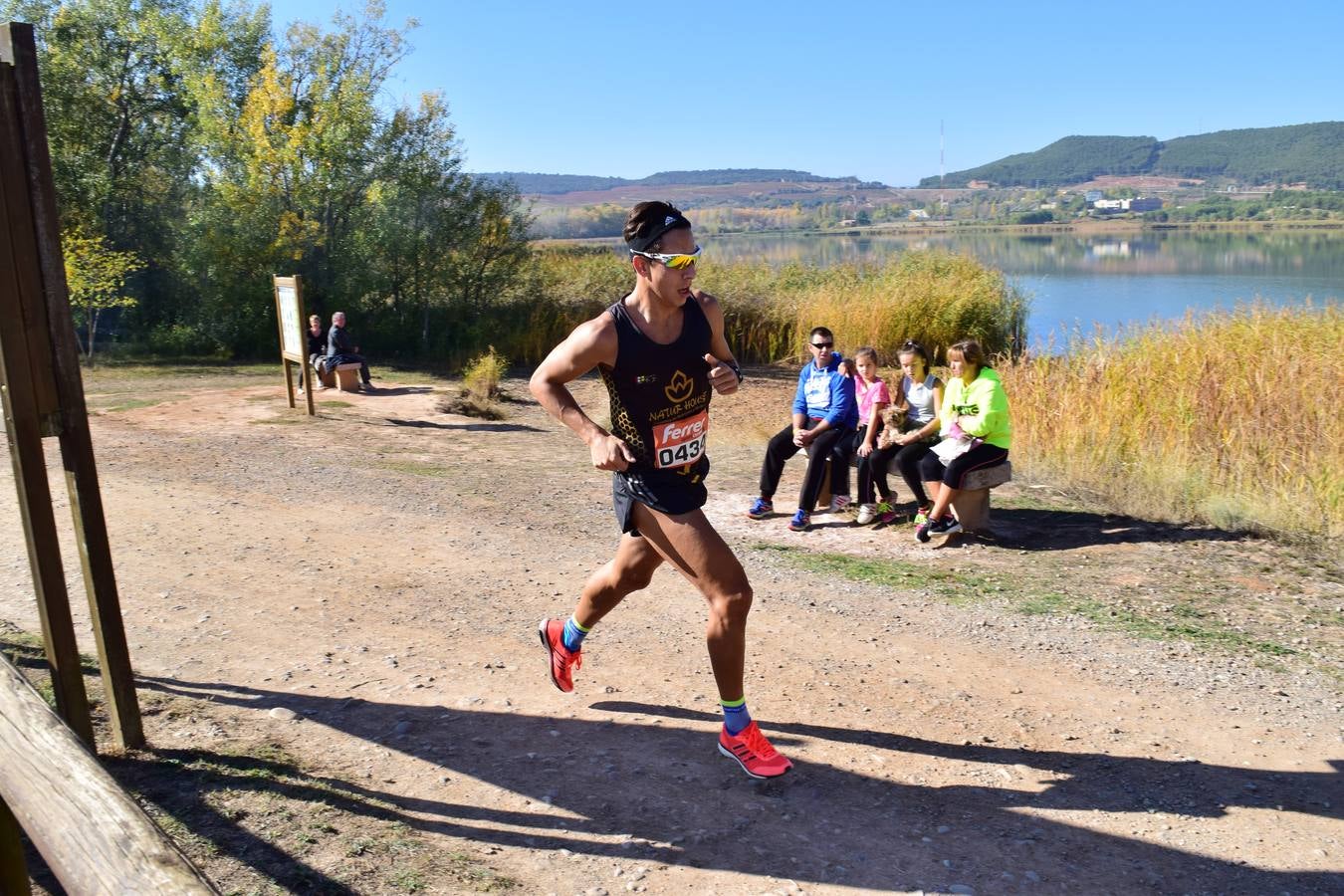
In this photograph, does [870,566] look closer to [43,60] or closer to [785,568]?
[785,568]

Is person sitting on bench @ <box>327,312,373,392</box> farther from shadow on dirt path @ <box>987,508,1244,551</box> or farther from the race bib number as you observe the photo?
the race bib number

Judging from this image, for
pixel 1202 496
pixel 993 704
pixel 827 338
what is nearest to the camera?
pixel 993 704

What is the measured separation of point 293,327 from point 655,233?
11.2m

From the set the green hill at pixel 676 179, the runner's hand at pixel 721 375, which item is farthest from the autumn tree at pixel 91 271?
the green hill at pixel 676 179

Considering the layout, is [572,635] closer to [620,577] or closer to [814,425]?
[620,577]

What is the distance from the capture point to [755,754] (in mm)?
4180

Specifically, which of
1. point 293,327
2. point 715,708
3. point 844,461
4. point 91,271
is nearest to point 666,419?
point 715,708

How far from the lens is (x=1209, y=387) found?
34.3ft

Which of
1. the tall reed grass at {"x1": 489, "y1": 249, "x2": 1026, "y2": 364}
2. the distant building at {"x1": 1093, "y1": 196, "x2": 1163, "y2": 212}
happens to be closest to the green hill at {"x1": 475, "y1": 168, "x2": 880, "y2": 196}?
the distant building at {"x1": 1093, "y1": 196, "x2": 1163, "y2": 212}

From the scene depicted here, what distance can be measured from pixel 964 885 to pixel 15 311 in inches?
145

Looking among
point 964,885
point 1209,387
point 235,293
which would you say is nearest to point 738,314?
point 235,293

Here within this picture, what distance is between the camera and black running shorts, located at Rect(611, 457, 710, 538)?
4.26m

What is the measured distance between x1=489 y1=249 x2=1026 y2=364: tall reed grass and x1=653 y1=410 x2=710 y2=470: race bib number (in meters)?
18.2

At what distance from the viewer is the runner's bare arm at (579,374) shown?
4.09 m
